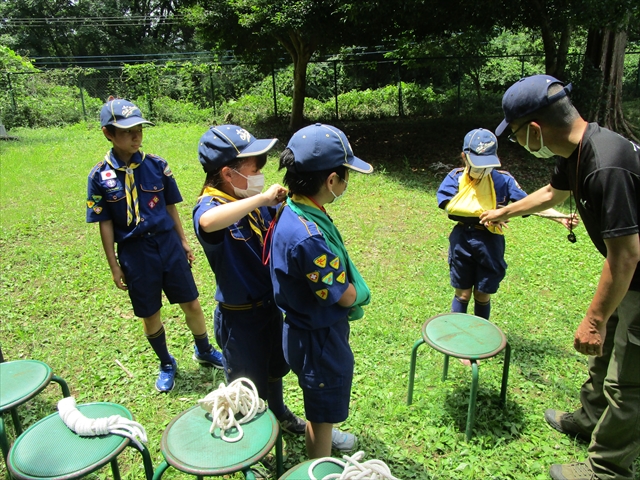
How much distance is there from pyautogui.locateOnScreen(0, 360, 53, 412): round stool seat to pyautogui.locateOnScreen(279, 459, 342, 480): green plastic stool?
1445 millimetres

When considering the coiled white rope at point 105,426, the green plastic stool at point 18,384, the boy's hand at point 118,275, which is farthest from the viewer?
the boy's hand at point 118,275

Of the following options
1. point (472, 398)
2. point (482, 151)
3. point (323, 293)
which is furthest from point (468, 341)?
point (323, 293)

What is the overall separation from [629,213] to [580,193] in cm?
29

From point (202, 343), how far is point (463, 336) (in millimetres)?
1905

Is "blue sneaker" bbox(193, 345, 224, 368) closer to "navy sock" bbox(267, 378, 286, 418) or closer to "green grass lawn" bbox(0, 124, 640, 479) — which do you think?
"green grass lawn" bbox(0, 124, 640, 479)

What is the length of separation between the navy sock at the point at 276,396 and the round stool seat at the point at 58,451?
93 cm

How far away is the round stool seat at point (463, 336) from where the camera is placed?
9.25 ft

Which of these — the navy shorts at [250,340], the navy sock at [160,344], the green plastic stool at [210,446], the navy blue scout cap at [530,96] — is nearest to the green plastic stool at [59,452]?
the green plastic stool at [210,446]

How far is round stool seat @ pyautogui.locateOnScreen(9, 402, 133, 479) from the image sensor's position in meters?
1.77

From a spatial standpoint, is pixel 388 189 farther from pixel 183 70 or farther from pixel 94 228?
pixel 183 70

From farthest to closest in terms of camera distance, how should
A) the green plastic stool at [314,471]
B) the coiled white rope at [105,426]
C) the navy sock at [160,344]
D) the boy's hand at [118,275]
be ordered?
the navy sock at [160,344], the boy's hand at [118,275], the coiled white rope at [105,426], the green plastic stool at [314,471]

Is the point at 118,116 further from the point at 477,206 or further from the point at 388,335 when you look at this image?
the point at 388,335

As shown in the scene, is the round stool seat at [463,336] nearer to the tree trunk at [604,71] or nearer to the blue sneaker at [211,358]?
the blue sneaker at [211,358]

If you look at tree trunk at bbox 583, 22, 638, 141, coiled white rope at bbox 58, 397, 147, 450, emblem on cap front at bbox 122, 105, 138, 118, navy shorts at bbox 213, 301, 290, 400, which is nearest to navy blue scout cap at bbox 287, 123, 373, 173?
navy shorts at bbox 213, 301, 290, 400
